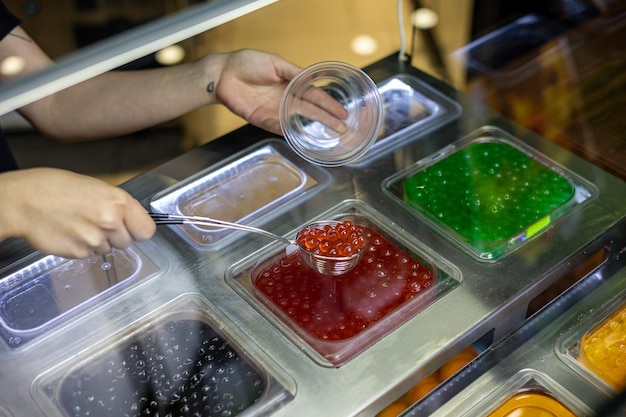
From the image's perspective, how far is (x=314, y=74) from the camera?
1355 millimetres

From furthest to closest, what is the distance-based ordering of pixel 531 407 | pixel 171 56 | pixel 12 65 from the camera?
pixel 171 56
pixel 531 407
pixel 12 65

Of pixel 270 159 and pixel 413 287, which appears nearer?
Answer: pixel 413 287

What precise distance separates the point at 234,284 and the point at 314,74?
1.27 ft

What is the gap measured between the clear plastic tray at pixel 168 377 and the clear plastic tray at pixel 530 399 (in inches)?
12.7

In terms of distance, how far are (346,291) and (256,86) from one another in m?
0.48

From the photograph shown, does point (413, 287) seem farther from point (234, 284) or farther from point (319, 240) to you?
point (234, 284)

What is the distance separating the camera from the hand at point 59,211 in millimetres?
1077

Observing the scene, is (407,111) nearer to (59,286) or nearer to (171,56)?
(171,56)

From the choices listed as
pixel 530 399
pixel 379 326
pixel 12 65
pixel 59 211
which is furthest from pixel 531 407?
pixel 12 65

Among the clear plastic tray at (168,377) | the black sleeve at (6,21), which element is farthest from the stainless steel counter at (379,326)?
the black sleeve at (6,21)

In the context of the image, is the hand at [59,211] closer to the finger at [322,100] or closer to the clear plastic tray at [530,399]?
the finger at [322,100]

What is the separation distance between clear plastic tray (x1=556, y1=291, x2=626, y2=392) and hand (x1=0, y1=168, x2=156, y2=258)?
710mm

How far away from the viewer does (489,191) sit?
1438 mm

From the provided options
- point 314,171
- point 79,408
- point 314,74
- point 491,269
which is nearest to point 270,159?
point 314,171
